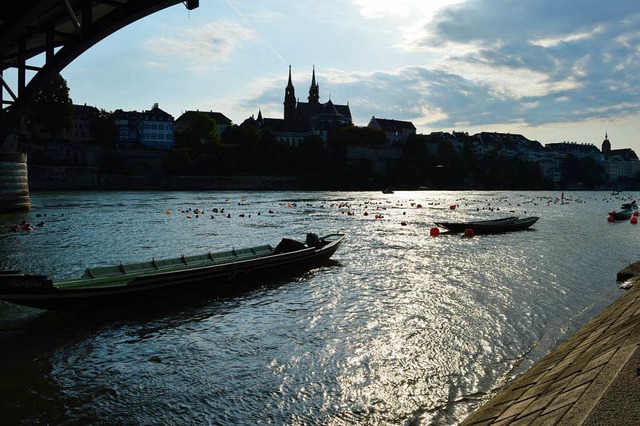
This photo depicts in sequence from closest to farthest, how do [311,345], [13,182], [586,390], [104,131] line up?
[586,390], [311,345], [13,182], [104,131]

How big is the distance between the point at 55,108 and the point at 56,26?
110m

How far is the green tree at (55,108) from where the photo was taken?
113500mm

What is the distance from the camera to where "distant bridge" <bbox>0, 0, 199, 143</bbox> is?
1592 cm

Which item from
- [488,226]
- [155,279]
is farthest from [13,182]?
[488,226]

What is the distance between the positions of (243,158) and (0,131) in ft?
459

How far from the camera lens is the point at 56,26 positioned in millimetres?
19609

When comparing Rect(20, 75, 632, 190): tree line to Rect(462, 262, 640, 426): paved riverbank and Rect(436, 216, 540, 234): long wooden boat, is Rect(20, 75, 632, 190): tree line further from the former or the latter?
Rect(462, 262, 640, 426): paved riverbank

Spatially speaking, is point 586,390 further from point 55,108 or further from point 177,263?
point 55,108

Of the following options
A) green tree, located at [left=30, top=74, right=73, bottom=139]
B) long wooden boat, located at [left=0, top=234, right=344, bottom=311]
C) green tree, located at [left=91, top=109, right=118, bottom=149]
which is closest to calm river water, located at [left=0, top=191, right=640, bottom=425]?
long wooden boat, located at [left=0, top=234, right=344, bottom=311]

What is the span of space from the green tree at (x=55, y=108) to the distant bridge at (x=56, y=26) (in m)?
104

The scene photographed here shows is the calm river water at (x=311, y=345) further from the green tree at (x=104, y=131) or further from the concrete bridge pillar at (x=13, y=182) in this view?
the green tree at (x=104, y=131)

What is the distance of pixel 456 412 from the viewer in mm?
9508

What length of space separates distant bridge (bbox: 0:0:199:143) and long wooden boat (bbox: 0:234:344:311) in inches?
299

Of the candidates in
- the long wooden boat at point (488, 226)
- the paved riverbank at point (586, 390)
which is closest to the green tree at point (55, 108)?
the long wooden boat at point (488, 226)
